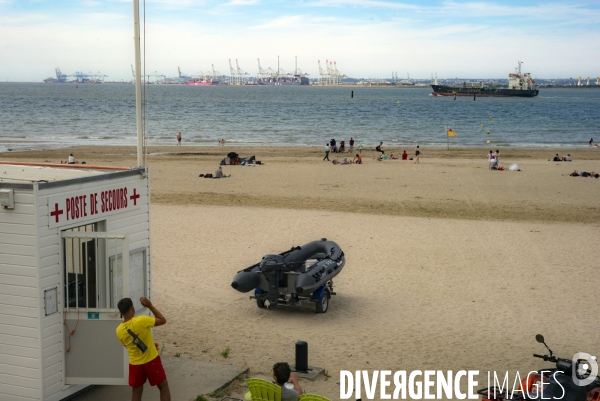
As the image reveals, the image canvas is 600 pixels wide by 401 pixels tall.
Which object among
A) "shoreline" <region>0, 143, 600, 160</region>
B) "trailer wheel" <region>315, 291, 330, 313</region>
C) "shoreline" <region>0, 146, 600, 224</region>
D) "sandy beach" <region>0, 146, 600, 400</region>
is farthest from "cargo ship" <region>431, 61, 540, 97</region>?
"trailer wheel" <region>315, 291, 330, 313</region>

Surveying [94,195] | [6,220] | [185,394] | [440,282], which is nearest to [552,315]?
[440,282]

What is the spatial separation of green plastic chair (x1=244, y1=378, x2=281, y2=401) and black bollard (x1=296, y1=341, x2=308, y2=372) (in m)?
1.98

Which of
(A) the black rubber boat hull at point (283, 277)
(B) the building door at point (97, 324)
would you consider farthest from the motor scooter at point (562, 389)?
(A) the black rubber boat hull at point (283, 277)

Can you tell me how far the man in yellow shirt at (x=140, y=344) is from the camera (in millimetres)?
6703

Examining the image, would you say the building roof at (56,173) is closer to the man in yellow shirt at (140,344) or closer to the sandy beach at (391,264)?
the man in yellow shirt at (140,344)

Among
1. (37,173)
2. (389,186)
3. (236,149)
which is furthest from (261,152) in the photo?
(37,173)

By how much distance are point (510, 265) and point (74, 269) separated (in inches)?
388

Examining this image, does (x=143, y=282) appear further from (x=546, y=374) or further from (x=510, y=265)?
(x=510, y=265)

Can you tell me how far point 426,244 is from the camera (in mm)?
16516

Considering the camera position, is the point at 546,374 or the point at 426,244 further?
the point at 426,244

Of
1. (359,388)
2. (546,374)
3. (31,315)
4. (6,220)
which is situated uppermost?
(6,220)

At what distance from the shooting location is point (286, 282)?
37.0 feet

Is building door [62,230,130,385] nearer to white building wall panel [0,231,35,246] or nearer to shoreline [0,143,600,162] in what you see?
white building wall panel [0,231,35,246]

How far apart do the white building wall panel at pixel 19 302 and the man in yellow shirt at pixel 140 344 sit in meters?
1.03
